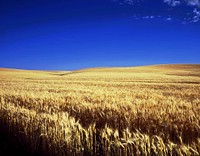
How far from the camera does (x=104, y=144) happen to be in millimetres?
4707

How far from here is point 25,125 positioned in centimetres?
638

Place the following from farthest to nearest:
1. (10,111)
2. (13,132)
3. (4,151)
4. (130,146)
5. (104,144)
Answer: (10,111) < (13,132) < (4,151) < (104,144) < (130,146)

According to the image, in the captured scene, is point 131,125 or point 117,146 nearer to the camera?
point 117,146

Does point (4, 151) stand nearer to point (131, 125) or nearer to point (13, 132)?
point (13, 132)

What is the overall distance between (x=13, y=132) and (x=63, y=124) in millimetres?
2088

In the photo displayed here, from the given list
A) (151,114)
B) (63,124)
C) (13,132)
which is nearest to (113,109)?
(151,114)

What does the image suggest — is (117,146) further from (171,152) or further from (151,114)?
(151,114)

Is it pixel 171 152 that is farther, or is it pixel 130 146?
pixel 130 146

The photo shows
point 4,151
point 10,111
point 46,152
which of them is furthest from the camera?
point 10,111

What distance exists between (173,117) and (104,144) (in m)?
2.56

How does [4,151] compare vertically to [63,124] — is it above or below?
below

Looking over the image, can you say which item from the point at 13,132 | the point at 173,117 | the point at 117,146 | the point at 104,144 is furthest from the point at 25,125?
the point at 173,117

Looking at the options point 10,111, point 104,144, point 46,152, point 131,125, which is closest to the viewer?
point 104,144

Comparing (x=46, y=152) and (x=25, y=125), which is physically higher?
(x=25, y=125)
